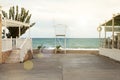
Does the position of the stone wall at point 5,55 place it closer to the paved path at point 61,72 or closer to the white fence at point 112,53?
the paved path at point 61,72

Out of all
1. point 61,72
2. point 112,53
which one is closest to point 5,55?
point 61,72

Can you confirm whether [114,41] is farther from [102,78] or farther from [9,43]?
[102,78]

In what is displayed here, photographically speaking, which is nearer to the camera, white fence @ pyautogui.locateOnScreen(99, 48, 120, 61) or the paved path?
the paved path

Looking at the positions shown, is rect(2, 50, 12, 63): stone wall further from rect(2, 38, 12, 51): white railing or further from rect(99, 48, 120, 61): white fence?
rect(99, 48, 120, 61): white fence

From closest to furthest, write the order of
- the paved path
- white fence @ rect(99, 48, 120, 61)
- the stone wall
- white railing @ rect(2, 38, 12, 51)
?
the paved path < the stone wall < white railing @ rect(2, 38, 12, 51) < white fence @ rect(99, 48, 120, 61)

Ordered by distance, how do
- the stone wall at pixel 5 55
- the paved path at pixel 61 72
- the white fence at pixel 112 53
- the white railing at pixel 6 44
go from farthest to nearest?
the white fence at pixel 112 53
the white railing at pixel 6 44
the stone wall at pixel 5 55
the paved path at pixel 61 72

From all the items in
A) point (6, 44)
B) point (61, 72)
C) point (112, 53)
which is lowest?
point (61, 72)

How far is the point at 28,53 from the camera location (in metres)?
28.5

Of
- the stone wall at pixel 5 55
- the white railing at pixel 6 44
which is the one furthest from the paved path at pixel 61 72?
the white railing at pixel 6 44

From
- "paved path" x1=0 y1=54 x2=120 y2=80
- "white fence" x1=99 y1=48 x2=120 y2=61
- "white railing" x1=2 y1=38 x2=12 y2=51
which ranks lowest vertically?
"paved path" x1=0 y1=54 x2=120 y2=80

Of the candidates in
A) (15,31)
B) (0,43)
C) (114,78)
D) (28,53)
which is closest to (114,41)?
(28,53)

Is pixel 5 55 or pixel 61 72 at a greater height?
pixel 5 55

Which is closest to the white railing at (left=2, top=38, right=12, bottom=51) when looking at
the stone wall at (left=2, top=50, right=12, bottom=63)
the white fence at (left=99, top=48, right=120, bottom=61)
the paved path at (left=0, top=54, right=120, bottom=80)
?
the stone wall at (left=2, top=50, right=12, bottom=63)

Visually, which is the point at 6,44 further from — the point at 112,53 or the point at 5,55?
the point at 112,53
